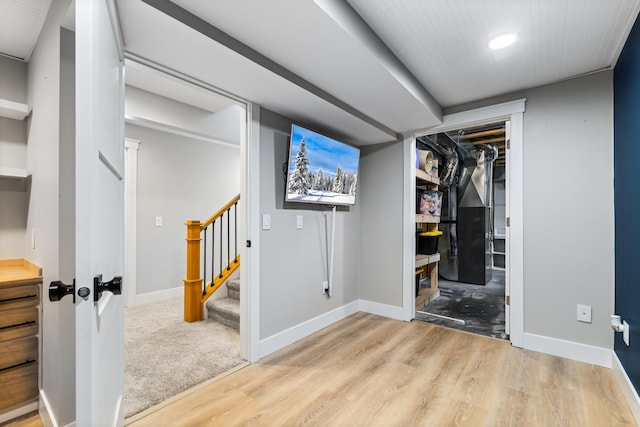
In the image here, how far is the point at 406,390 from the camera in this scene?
1890 mm

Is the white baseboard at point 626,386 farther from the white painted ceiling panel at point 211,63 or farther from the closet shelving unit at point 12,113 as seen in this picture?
the closet shelving unit at point 12,113

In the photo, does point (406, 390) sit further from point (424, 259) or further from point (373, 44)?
point (424, 259)

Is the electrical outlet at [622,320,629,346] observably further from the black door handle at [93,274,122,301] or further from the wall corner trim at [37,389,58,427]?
the wall corner trim at [37,389,58,427]

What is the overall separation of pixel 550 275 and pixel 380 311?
5.32 ft

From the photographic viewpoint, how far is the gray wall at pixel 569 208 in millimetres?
2205

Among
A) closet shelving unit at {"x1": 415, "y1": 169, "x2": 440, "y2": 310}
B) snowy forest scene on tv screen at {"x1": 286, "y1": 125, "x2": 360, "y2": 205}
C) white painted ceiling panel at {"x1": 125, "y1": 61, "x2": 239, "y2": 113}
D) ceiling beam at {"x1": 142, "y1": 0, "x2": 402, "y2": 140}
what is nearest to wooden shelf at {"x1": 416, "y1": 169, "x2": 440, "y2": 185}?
closet shelving unit at {"x1": 415, "y1": 169, "x2": 440, "y2": 310}

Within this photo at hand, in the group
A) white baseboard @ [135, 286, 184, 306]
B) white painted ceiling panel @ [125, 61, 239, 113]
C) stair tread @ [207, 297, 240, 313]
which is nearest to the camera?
white painted ceiling panel @ [125, 61, 239, 113]

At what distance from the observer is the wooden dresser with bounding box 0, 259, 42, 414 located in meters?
1.60

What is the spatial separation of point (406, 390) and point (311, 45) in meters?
2.13

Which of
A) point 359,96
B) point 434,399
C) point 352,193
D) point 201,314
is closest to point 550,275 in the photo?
point 434,399

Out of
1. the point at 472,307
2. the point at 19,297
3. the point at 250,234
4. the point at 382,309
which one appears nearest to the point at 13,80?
the point at 19,297

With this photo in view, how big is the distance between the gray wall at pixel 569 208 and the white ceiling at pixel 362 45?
0.74 feet

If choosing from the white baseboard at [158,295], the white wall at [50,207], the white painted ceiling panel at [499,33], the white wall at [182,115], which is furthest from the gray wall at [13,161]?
the white painted ceiling panel at [499,33]

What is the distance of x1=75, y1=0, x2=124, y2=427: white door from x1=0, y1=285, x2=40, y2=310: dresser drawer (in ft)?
2.64
